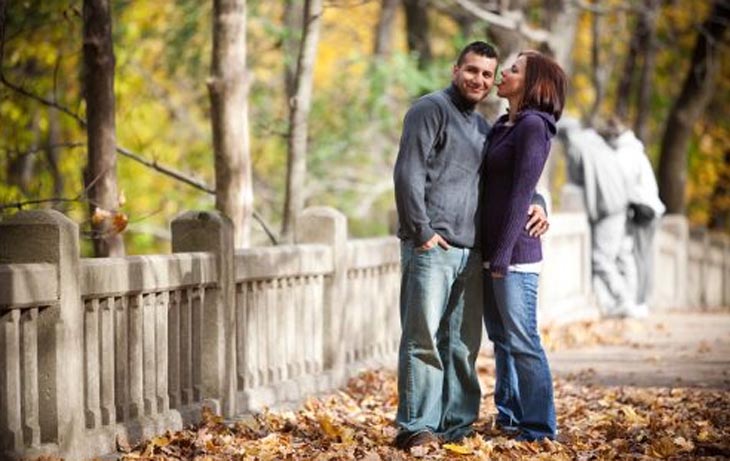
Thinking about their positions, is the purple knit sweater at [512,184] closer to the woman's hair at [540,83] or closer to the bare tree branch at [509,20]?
the woman's hair at [540,83]

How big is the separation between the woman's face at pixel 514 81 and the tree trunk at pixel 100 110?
11.1 feet

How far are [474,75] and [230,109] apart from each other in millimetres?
3865

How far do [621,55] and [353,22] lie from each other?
275 inches

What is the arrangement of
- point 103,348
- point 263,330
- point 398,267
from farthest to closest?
point 398,267, point 263,330, point 103,348

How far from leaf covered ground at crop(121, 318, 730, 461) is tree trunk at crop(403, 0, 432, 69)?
14443mm

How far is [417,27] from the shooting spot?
2600 cm

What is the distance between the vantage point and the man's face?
809 centimetres

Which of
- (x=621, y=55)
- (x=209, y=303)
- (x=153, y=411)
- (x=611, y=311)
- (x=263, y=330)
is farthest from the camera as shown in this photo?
(x=621, y=55)

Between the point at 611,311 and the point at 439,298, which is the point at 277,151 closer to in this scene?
the point at 611,311

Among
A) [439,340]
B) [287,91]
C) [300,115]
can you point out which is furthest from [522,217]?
[287,91]

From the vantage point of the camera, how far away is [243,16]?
11.7m

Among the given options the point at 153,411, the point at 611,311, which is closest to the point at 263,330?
the point at 153,411

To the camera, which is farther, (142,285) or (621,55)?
(621,55)

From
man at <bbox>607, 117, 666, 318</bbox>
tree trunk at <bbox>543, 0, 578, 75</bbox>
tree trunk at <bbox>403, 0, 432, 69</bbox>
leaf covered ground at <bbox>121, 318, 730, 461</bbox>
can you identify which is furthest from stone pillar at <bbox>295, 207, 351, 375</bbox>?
tree trunk at <bbox>403, 0, 432, 69</bbox>
